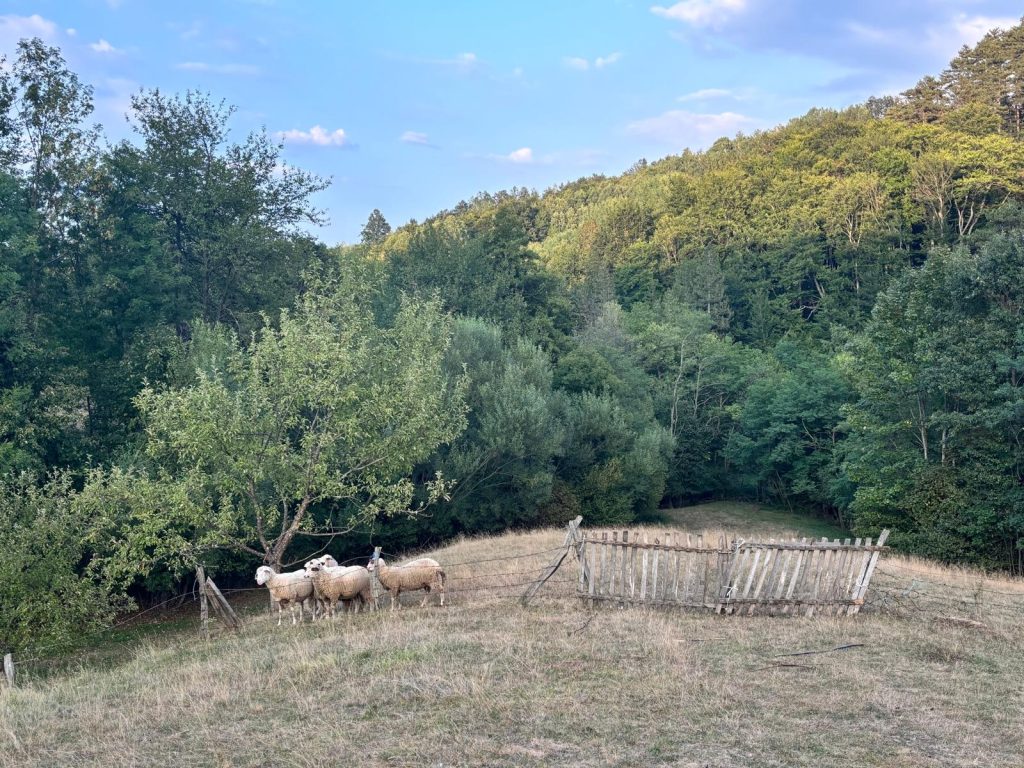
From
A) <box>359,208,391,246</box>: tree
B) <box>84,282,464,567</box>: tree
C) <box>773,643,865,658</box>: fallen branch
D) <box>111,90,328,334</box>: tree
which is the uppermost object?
<box>359,208,391,246</box>: tree

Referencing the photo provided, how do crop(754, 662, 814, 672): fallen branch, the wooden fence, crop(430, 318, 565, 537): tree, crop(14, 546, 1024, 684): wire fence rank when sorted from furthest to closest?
1. crop(430, 318, 565, 537): tree
2. crop(14, 546, 1024, 684): wire fence
3. the wooden fence
4. crop(754, 662, 814, 672): fallen branch

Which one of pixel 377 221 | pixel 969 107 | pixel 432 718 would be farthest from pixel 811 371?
pixel 377 221

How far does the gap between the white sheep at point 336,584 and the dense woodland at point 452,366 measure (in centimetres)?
147

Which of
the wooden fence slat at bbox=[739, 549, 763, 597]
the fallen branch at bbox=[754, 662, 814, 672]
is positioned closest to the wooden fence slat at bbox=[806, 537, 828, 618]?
the wooden fence slat at bbox=[739, 549, 763, 597]

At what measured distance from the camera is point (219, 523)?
16.3 m

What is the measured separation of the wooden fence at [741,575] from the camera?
14.6 metres

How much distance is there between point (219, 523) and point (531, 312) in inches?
1634

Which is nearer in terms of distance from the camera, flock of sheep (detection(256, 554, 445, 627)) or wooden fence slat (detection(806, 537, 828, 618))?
wooden fence slat (detection(806, 537, 828, 618))

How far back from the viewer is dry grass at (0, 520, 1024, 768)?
26.5 feet

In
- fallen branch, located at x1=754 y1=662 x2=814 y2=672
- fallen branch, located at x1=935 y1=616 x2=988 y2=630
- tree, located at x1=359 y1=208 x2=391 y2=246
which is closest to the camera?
fallen branch, located at x1=754 y1=662 x2=814 y2=672

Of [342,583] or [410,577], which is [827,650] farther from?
[342,583]

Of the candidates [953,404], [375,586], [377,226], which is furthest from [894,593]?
[377,226]

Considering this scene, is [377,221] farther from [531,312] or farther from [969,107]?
[969,107]

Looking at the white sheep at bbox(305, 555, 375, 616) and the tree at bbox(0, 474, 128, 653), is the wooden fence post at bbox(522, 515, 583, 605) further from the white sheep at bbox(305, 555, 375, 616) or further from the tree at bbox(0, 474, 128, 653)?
the tree at bbox(0, 474, 128, 653)
